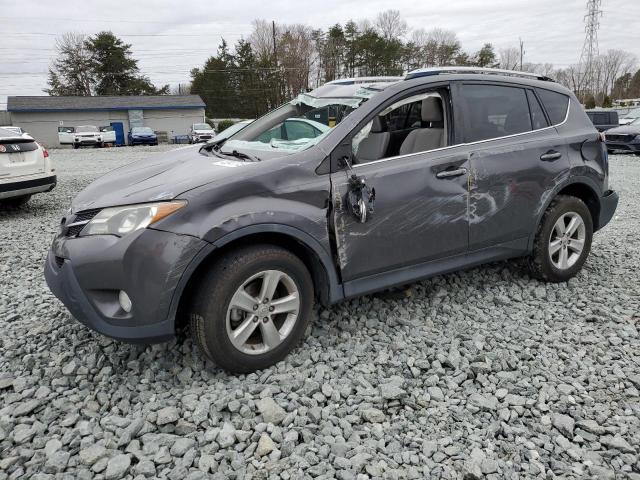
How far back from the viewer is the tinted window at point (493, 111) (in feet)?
12.2

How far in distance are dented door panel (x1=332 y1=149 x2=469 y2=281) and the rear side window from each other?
3.70 feet

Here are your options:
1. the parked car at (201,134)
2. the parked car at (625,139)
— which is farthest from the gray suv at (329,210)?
the parked car at (201,134)

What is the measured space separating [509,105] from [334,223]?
74.5 inches

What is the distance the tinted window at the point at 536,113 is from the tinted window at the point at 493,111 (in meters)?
0.05

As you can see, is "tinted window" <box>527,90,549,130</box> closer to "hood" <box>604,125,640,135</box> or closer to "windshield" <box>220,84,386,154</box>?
"windshield" <box>220,84,386,154</box>

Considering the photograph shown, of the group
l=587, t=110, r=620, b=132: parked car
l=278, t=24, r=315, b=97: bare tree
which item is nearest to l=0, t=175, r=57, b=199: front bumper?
l=587, t=110, r=620, b=132: parked car

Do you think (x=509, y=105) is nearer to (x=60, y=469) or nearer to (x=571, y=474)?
(x=571, y=474)

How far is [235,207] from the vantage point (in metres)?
2.80

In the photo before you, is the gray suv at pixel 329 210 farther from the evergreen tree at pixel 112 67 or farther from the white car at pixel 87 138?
the evergreen tree at pixel 112 67

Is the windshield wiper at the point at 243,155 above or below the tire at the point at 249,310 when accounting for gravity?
above

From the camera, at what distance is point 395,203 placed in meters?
3.26

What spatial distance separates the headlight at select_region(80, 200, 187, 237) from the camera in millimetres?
2703

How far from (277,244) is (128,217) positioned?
33.1 inches

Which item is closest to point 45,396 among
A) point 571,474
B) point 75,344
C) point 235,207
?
point 75,344
